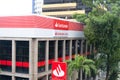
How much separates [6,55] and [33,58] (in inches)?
162

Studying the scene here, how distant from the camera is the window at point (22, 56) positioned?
28.5 m

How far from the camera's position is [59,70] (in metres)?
8.72

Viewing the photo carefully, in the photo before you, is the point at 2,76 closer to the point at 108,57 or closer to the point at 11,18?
the point at 11,18

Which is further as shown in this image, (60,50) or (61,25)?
(60,50)

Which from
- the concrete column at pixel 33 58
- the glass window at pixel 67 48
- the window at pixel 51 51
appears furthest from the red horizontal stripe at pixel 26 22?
the glass window at pixel 67 48

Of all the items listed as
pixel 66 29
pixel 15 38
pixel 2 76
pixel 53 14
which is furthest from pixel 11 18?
pixel 53 14

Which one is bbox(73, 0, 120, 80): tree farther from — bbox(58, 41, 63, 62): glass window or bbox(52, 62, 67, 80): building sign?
bbox(52, 62, 67, 80): building sign

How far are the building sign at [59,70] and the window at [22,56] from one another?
1988cm

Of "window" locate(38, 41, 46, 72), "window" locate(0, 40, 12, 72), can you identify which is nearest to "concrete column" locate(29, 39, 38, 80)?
"window" locate(38, 41, 46, 72)

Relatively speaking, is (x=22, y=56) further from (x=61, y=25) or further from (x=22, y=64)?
(x=61, y=25)

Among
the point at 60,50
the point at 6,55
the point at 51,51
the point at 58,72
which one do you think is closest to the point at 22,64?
the point at 6,55

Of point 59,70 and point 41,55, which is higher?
point 59,70

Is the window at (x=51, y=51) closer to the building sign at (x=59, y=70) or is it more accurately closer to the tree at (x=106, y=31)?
the tree at (x=106, y=31)

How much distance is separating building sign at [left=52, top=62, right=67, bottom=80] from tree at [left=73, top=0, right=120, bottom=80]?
27.7 meters
